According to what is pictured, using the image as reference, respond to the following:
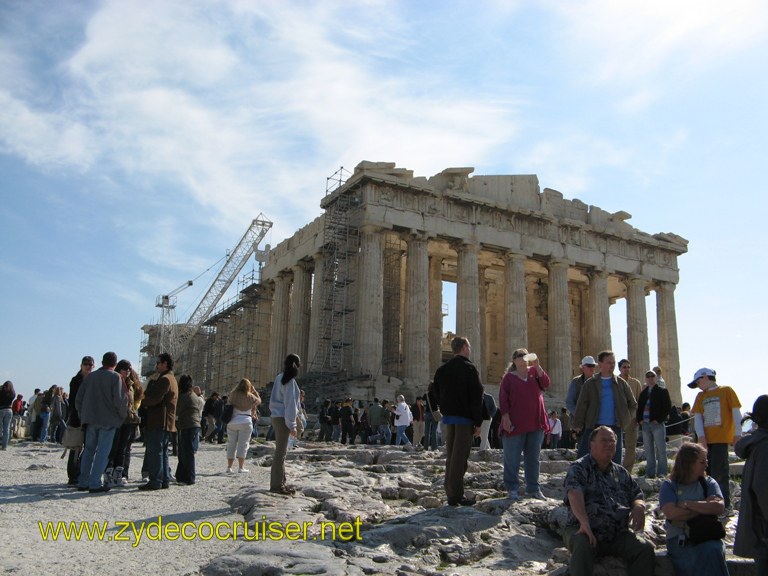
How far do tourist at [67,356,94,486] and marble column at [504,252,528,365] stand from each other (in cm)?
2773

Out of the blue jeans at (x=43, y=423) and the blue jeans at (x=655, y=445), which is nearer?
the blue jeans at (x=655, y=445)

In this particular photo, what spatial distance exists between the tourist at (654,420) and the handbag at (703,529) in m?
6.48

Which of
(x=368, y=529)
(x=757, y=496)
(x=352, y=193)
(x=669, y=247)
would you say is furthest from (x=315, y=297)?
(x=757, y=496)

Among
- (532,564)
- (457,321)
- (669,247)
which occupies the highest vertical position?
(669,247)

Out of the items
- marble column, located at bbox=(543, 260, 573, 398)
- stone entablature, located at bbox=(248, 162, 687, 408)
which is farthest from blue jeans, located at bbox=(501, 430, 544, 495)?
marble column, located at bbox=(543, 260, 573, 398)

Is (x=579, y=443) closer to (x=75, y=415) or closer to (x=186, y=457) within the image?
(x=186, y=457)

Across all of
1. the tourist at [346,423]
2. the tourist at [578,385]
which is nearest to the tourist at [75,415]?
the tourist at [578,385]

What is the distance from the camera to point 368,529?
8414mm

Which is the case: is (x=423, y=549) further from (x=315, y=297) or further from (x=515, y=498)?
(x=315, y=297)

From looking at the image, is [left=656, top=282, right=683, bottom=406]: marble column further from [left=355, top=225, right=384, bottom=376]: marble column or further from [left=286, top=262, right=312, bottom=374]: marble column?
[left=286, top=262, right=312, bottom=374]: marble column

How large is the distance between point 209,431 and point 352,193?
1602cm

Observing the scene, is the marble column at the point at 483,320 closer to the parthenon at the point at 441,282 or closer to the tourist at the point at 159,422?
the parthenon at the point at 441,282

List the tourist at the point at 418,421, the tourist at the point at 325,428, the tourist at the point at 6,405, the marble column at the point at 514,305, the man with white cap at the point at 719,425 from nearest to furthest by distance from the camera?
the man with white cap at the point at 719,425 < the tourist at the point at 6,405 < the tourist at the point at 418,421 < the tourist at the point at 325,428 < the marble column at the point at 514,305

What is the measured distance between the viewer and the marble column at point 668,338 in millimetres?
42219
